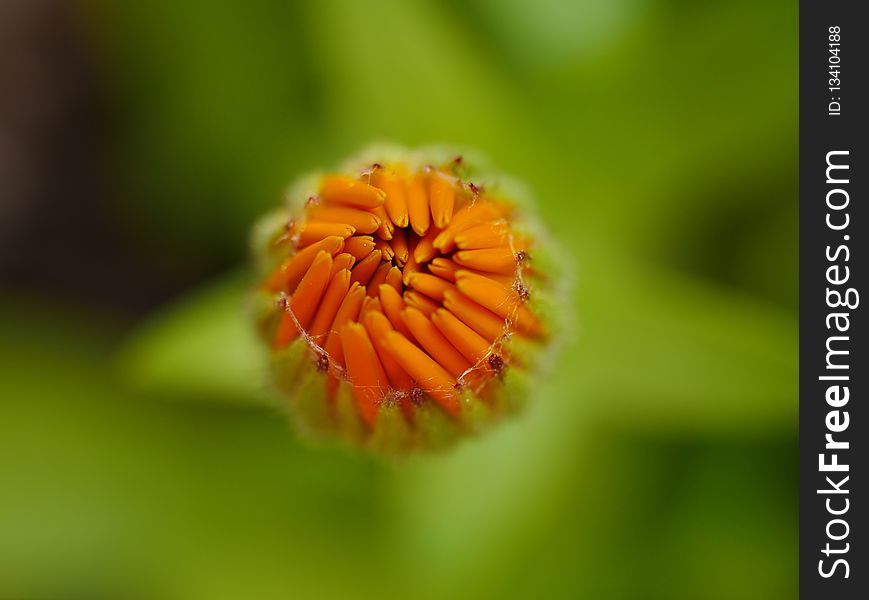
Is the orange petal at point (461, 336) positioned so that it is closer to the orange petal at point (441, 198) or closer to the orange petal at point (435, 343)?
the orange petal at point (435, 343)

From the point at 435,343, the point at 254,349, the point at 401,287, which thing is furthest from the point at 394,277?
the point at 254,349

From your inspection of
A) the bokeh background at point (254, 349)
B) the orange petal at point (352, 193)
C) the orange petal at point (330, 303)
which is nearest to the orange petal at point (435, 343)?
the orange petal at point (330, 303)

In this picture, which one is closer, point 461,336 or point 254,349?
point 461,336

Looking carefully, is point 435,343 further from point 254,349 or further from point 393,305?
point 254,349

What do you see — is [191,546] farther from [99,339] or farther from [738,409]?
[738,409]

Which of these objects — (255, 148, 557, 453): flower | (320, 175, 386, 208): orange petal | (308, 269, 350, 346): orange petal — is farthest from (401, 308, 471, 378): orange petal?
(320, 175, 386, 208): orange petal

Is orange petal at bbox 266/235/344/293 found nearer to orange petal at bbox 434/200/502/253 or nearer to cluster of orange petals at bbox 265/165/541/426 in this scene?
cluster of orange petals at bbox 265/165/541/426
